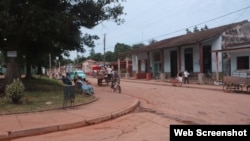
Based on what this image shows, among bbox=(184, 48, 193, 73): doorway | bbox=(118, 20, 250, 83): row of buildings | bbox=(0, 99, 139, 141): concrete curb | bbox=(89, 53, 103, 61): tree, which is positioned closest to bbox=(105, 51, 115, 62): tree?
bbox=(89, 53, 103, 61): tree

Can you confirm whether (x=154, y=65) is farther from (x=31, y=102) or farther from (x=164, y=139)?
(x=164, y=139)

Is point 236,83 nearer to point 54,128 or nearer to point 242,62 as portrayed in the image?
point 242,62

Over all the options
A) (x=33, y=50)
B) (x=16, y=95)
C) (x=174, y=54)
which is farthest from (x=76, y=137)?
(x=174, y=54)

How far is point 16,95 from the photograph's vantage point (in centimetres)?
1577

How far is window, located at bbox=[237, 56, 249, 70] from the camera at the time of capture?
34.3 metres

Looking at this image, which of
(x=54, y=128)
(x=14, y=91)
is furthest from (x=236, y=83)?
(x=54, y=128)

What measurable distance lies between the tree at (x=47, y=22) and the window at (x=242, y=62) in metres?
15.5

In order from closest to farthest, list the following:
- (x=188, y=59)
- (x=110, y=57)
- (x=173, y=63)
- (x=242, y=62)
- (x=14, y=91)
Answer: (x=14, y=91) < (x=242, y=62) < (x=188, y=59) < (x=173, y=63) < (x=110, y=57)

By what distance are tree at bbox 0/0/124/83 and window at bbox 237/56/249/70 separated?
15.5m

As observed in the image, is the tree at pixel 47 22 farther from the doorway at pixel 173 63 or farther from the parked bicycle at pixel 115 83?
the doorway at pixel 173 63

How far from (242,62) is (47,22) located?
71.1ft

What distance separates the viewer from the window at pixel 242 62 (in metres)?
34.3

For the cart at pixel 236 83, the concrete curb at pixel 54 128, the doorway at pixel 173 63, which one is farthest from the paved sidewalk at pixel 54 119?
the doorway at pixel 173 63

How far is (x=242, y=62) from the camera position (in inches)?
1375
